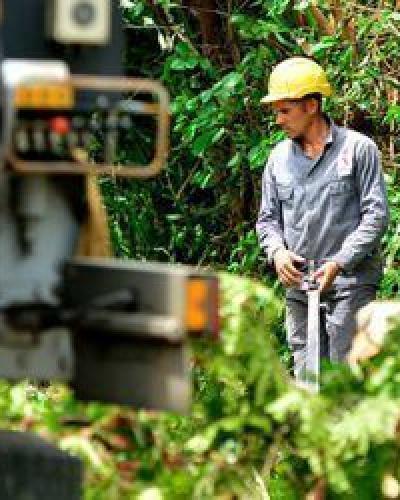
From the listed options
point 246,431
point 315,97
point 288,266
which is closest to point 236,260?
point 315,97

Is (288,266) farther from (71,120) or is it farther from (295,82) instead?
(71,120)

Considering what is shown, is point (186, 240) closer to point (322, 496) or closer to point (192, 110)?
point (192, 110)

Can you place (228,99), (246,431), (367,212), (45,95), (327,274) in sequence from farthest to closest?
(228,99) < (367,212) < (327,274) < (246,431) < (45,95)

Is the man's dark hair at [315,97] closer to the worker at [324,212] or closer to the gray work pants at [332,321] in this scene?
the worker at [324,212]

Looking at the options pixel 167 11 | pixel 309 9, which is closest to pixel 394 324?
pixel 309 9

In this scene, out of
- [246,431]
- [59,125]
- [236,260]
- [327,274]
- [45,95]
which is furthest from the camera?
[236,260]

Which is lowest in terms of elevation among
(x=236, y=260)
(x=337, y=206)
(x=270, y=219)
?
(x=236, y=260)

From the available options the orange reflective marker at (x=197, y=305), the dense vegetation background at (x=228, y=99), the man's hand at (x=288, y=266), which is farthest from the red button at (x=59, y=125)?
the dense vegetation background at (x=228, y=99)

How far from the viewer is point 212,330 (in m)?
5.91

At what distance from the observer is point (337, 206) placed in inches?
428

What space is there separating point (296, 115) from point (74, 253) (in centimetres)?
475

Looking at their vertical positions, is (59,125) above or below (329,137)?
above

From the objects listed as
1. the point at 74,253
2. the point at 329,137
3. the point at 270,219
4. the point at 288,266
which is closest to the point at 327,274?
the point at 288,266

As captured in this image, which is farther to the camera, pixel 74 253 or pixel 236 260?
pixel 236 260
